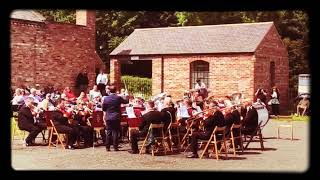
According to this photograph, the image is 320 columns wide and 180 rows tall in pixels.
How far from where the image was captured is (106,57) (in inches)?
1626

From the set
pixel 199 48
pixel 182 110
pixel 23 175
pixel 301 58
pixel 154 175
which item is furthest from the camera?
pixel 301 58

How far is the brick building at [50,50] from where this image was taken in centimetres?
2702

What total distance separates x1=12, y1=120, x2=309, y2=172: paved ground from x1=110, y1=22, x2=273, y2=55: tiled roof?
536 inches

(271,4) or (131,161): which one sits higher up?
(271,4)

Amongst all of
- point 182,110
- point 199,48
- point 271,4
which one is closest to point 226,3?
point 271,4

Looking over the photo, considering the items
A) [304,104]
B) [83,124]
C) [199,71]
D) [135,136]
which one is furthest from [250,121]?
[199,71]

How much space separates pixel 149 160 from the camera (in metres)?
11.7

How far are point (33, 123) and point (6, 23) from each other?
→ 20.6ft

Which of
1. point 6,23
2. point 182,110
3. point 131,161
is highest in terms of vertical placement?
point 6,23

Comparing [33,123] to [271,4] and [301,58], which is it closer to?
[271,4]

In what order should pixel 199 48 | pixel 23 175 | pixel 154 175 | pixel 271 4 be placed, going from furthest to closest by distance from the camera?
1. pixel 199 48
2. pixel 154 175
3. pixel 23 175
4. pixel 271 4

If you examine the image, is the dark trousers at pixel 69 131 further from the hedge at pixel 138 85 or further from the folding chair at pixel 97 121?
the hedge at pixel 138 85

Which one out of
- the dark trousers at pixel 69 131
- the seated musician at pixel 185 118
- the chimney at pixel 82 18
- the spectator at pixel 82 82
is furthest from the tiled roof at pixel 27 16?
the seated musician at pixel 185 118

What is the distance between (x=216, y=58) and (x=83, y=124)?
13.9m
